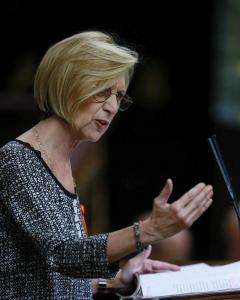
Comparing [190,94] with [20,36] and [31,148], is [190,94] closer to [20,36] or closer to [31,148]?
[20,36]

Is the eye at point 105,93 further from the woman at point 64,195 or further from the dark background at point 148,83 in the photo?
the dark background at point 148,83

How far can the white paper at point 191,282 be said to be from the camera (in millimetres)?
1996

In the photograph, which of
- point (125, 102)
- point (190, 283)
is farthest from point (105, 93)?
point (190, 283)

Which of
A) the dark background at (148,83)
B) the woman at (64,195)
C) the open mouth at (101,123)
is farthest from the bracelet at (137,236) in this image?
the dark background at (148,83)

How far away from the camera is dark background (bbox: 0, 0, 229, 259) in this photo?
581cm

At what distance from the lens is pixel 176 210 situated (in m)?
1.81

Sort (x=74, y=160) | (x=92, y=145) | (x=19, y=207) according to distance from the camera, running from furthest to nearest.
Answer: (x=92, y=145) → (x=74, y=160) → (x=19, y=207)

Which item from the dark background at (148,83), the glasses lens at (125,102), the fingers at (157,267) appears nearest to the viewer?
the glasses lens at (125,102)

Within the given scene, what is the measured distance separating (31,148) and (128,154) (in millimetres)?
3960

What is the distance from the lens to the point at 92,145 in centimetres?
→ 525

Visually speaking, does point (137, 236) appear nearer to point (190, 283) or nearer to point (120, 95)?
point (190, 283)

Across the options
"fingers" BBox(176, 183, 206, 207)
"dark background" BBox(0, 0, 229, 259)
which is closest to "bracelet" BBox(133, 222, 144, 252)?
"fingers" BBox(176, 183, 206, 207)

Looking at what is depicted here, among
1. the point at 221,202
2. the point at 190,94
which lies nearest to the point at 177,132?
the point at 190,94

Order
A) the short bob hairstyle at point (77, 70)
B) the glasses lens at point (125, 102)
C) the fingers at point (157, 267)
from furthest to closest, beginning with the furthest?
the fingers at point (157, 267)
the glasses lens at point (125, 102)
the short bob hairstyle at point (77, 70)
